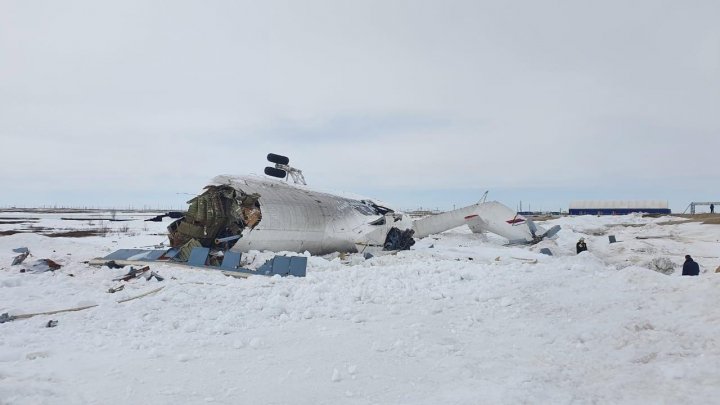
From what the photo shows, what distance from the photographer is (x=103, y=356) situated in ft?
20.0

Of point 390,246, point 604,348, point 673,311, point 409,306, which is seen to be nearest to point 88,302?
point 409,306

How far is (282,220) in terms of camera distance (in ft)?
53.7

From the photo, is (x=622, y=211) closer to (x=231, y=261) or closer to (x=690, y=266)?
(x=690, y=266)

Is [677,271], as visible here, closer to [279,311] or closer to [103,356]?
[279,311]

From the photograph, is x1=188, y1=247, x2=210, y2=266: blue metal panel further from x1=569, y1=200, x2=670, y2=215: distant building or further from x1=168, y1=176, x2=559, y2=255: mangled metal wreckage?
x1=569, y1=200, x2=670, y2=215: distant building

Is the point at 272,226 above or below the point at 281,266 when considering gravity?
above

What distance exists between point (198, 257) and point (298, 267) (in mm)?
3742

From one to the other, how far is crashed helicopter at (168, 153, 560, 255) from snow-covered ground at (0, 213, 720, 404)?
15.9ft

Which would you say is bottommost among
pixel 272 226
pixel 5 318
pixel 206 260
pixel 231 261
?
pixel 5 318

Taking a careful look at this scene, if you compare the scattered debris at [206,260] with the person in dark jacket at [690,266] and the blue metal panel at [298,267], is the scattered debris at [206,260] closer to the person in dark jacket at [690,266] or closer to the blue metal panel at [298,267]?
the blue metal panel at [298,267]

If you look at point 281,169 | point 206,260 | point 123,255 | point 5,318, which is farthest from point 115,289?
point 281,169

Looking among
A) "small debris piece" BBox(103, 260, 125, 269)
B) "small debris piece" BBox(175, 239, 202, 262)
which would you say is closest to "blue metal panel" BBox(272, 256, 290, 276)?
"small debris piece" BBox(175, 239, 202, 262)

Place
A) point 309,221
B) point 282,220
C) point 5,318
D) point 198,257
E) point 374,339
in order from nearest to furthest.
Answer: point 374,339 < point 5,318 < point 198,257 < point 282,220 < point 309,221

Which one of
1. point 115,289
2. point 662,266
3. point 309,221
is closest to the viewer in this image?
point 115,289
